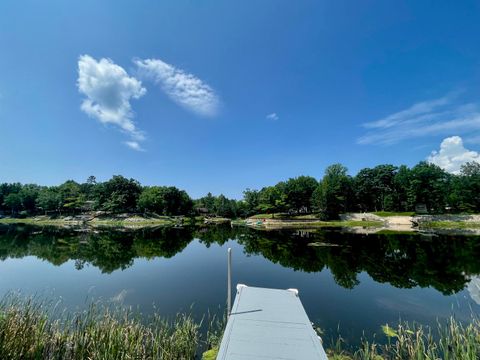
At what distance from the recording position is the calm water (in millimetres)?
10148

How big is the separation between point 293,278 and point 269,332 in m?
11.8

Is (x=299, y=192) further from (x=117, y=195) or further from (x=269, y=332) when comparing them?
(x=269, y=332)

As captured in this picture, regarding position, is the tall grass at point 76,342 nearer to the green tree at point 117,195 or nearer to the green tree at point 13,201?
the green tree at point 117,195

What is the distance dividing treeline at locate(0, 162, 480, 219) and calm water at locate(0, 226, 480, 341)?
4123 centimetres

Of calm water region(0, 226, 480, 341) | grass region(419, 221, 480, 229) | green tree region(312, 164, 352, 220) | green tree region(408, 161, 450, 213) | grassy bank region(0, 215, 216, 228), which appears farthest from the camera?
grassy bank region(0, 215, 216, 228)

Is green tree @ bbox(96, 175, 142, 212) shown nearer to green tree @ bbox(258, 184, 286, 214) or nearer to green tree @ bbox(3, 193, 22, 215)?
green tree @ bbox(3, 193, 22, 215)

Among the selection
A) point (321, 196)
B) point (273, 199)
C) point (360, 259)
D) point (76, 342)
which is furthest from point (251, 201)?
point (76, 342)

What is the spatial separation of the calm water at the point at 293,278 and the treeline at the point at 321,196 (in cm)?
4123

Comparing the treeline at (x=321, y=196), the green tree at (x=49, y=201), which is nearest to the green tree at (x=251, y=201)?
the treeline at (x=321, y=196)

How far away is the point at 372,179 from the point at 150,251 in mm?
71143

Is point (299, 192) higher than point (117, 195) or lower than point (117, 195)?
lower

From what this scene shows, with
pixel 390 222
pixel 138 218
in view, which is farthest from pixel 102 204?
pixel 390 222

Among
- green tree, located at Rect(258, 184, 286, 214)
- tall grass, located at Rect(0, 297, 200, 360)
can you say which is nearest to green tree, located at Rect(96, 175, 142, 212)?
green tree, located at Rect(258, 184, 286, 214)

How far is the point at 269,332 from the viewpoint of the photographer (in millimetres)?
4250
